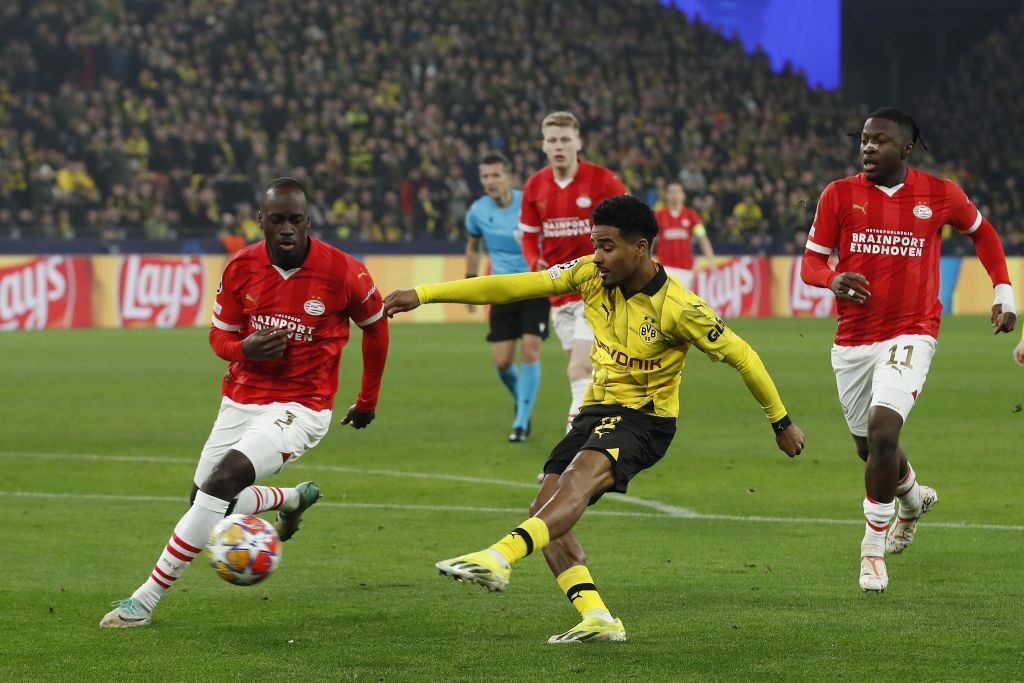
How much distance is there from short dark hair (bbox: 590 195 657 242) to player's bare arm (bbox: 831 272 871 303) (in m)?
1.56

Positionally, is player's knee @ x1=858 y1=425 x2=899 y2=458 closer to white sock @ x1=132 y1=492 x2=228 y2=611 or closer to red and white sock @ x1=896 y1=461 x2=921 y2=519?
red and white sock @ x1=896 y1=461 x2=921 y2=519

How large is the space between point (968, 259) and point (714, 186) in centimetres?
579

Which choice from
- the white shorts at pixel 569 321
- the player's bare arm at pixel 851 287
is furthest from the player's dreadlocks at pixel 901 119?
the white shorts at pixel 569 321

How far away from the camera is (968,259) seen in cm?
3619

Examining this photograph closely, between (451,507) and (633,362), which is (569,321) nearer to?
(451,507)

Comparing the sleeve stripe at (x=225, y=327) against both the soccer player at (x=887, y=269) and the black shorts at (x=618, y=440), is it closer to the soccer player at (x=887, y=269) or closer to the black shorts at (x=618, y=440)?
the black shorts at (x=618, y=440)

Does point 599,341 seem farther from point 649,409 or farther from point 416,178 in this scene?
point 416,178

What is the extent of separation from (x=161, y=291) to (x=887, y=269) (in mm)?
23185

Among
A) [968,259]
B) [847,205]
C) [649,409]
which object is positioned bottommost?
[968,259]

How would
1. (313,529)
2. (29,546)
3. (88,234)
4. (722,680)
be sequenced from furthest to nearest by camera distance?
(88,234), (313,529), (29,546), (722,680)

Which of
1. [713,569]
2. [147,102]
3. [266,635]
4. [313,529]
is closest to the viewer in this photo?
[266,635]

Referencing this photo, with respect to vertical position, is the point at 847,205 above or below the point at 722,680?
above

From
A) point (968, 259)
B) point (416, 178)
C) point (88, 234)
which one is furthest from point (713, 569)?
point (968, 259)

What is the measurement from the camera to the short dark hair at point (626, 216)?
20.6ft
